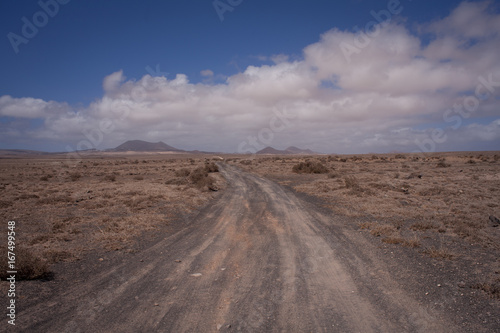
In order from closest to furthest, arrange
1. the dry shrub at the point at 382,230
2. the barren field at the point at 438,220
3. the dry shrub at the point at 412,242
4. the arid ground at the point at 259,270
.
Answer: the arid ground at the point at 259,270, the barren field at the point at 438,220, the dry shrub at the point at 412,242, the dry shrub at the point at 382,230

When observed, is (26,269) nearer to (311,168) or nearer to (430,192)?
(430,192)

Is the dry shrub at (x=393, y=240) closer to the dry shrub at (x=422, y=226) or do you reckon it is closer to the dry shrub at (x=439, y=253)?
the dry shrub at (x=439, y=253)

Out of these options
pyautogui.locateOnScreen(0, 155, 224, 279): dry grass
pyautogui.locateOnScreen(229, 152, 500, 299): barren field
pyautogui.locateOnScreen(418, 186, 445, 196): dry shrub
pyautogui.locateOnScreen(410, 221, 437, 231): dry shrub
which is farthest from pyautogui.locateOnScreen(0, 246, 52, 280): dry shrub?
pyautogui.locateOnScreen(418, 186, 445, 196): dry shrub

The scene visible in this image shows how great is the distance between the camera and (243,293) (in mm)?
5770

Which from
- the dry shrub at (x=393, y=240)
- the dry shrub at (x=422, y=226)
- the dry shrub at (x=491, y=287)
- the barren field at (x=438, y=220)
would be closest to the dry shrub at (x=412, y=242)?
the barren field at (x=438, y=220)

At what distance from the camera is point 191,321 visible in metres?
4.79

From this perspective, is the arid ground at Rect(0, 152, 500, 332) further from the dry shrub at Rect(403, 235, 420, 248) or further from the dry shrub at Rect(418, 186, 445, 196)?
the dry shrub at Rect(418, 186, 445, 196)

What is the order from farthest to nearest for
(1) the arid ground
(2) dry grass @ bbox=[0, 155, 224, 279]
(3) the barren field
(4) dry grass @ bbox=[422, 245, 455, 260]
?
(2) dry grass @ bbox=[0, 155, 224, 279]
(4) dry grass @ bbox=[422, 245, 455, 260]
(3) the barren field
(1) the arid ground

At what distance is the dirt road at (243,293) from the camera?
4.70m

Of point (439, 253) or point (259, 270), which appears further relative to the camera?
point (439, 253)

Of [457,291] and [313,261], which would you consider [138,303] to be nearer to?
[313,261]

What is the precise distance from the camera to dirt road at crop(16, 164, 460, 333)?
4699 millimetres

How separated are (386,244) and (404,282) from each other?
286 centimetres

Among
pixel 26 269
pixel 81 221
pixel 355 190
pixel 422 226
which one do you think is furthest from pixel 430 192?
pixel 26 269
